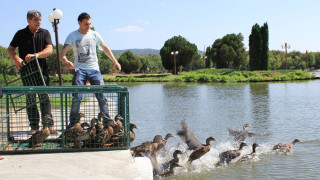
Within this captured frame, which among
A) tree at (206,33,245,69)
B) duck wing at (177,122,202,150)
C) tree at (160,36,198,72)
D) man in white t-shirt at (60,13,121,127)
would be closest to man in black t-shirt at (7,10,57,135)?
man in white t-shirt at (60,13,121,127)

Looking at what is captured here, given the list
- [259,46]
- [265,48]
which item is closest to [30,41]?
[259,46]

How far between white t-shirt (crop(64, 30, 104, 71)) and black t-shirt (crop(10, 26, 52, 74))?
0.36 m

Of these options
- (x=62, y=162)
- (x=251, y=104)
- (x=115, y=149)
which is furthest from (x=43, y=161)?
(x=251, y=104)

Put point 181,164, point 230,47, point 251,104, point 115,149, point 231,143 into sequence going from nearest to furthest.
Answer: point 115,149, point 181,164, point 231,143, point 251,104, point 230,47

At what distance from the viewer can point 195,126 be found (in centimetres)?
1138

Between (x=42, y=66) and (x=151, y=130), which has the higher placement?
(x=42, y=66)

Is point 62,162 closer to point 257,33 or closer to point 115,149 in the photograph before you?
point 115,149

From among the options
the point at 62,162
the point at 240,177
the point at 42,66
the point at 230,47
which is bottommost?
the point at 240,177

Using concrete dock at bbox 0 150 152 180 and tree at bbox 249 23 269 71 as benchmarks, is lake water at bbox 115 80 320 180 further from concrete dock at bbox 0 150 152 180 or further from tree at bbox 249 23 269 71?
tree at bbox 249 23 269 71

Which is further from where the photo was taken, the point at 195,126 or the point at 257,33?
the point at 257,33

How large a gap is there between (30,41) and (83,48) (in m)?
0.84

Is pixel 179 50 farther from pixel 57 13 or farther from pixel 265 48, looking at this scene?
pixel 57 13

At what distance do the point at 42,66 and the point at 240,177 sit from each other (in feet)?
12.1

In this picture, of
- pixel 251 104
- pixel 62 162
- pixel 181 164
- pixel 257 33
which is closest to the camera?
pixel 62 162
